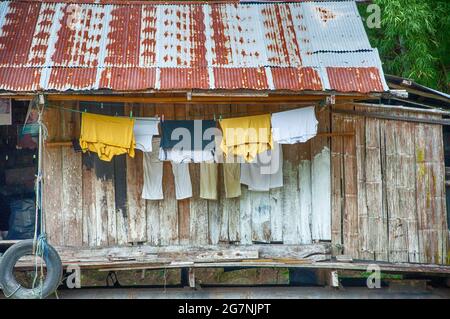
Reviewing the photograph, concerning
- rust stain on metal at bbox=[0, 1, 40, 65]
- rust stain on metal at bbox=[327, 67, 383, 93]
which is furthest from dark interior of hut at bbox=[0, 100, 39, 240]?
rust stain on metal at bbox=[327, 67, 383, 93]

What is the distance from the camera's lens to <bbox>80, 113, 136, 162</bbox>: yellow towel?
8.80 metres

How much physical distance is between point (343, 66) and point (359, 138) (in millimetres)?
1399

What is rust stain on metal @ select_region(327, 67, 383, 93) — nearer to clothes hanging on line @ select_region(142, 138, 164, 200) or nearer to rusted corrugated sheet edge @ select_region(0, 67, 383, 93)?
rusted corrugated sheet edge @ select_region(0, 67, 383, 93)

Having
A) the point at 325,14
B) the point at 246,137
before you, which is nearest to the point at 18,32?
the point at 246,137

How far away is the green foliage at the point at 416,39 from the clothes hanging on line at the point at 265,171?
13.0 ft

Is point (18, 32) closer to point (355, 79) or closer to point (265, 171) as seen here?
point (265, 171)

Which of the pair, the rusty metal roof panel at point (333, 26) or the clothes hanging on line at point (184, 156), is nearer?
the clothes hanging on line at point (184, 156)

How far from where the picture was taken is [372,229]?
31.3 ft

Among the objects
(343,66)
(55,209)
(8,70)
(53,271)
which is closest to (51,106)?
(8,70)

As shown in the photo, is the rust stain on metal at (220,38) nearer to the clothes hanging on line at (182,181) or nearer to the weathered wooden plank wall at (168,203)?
the weathered wooden plank wall at (168,203)

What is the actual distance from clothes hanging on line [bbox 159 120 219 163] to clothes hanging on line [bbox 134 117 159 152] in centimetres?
15

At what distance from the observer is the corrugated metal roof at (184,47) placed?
858cm

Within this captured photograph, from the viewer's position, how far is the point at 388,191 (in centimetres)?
961

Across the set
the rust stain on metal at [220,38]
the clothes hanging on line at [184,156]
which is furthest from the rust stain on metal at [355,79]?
the clothes hanging on line at [184,156]
